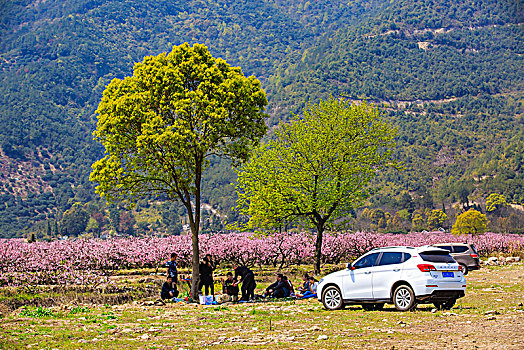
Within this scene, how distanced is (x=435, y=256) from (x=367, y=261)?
2.11 metres

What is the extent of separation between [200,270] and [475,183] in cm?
15301

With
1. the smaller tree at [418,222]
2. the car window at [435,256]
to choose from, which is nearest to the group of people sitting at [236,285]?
the car window at [435,256]

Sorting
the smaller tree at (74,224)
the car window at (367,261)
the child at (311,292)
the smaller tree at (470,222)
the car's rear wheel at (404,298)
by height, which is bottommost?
the child at (311,292)

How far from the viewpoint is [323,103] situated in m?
38.2

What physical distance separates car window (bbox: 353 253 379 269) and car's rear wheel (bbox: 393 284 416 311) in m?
1.21

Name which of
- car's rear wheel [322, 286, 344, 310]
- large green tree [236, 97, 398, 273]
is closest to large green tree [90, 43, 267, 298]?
car's rear wheel [322, 286, 344, 310]

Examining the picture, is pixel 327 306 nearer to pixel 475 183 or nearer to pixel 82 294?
pixel 82 294

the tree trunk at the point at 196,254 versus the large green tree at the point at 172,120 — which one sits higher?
the large green tree at the point at 172,120

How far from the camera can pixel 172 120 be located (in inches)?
914

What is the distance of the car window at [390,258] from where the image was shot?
16.8 metres

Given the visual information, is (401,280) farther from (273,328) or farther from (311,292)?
(311,292)

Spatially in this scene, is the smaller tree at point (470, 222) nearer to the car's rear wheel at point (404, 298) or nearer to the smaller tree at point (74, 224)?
the car's rear wheel at point (404, 298)

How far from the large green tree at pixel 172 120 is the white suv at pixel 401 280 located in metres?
7.74

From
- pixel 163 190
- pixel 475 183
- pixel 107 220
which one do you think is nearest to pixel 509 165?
pixel 475 183
